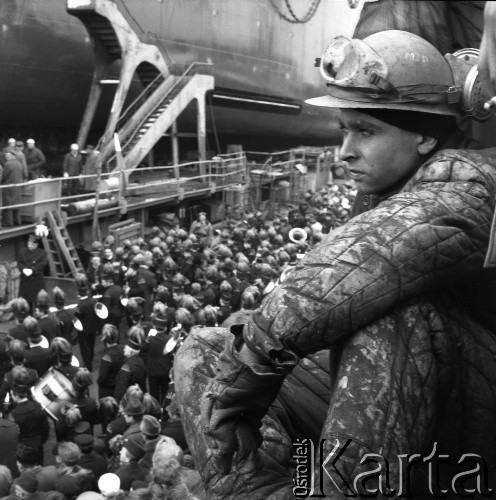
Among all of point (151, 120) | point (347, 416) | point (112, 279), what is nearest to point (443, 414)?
point (347, 416)

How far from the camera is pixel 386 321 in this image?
1.95 metres

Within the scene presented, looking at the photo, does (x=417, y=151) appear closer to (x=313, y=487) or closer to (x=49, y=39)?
(x=313, y=487)

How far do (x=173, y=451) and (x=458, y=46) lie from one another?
2828 mm

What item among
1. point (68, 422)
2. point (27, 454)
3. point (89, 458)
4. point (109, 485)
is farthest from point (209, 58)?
point (109, 485)

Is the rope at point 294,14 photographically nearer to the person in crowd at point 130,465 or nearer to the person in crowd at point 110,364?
the person in crowd at point 110,364

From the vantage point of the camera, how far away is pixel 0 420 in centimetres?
663

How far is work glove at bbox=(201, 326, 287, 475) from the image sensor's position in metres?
1.94

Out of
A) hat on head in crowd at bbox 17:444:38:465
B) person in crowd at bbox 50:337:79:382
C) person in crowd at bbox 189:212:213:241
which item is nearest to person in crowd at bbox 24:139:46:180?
person in crowd at bbox 189:212:213:241

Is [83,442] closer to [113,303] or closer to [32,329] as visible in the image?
[32,329]

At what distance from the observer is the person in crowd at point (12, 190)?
1371 centimetres

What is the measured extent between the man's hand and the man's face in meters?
0.52

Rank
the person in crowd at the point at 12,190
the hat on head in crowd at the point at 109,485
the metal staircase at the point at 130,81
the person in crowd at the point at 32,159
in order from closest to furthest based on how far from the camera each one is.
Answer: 1. the hat on head in crowd at the point at 109,485
2. the person in crowd at the point at 12,190
3. the person in crowd at the point at 32,159
4. the metal staircase at the point at 130,81

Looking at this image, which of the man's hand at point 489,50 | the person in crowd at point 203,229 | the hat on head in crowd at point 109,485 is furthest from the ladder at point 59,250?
the man's hand at point 489,50

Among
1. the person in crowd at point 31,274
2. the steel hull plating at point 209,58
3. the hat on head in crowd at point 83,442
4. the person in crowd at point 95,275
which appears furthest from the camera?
the steel hull plating at point 209,58
